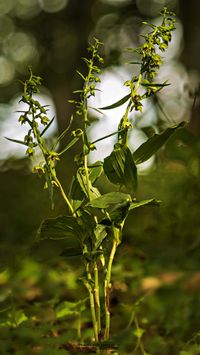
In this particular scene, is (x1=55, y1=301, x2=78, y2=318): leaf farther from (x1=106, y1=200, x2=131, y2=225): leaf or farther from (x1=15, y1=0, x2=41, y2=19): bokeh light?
(x1=15, y1=0, x2=41, y2=19): bokeh light

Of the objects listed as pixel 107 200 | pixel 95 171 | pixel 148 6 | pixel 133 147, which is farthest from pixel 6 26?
pixel 107 200

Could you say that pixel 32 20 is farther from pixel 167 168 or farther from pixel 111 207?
pixel 111 207

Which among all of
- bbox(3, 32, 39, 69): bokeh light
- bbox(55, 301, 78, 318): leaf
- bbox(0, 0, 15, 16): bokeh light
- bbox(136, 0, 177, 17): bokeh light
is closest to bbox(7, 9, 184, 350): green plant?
bbox(55, 301, 78, 318): leaf

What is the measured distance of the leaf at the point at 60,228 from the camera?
0.91m

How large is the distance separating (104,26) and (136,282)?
10974mm

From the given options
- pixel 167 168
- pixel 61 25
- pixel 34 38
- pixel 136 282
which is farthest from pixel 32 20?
pixel 136 282

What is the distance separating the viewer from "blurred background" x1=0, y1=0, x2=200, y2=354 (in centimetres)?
152

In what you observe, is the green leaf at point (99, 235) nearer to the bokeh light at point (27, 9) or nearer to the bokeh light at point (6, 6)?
the bokeh light at point (27, 9)

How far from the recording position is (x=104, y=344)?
870 millimetres

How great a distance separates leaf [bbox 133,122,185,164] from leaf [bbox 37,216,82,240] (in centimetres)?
17

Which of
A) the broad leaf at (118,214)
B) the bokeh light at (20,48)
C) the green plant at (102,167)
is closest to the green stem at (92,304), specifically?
the green plant at (102,167)

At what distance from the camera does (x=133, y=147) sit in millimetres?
2881

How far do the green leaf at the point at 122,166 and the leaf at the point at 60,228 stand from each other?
0.12 meters

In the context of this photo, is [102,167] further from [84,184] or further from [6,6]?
[6,6]
